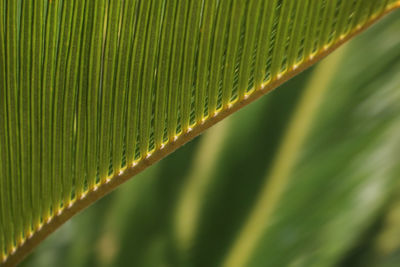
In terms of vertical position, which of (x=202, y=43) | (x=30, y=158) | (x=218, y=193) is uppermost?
(x=202, y=43)

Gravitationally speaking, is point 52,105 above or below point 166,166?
above

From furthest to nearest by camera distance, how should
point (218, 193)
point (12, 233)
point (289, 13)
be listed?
point (218, 193), point (12, 233), point (289, 13)

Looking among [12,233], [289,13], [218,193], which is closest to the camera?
[289,13]

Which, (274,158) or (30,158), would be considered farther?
(274,158)

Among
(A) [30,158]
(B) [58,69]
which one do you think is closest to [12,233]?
(A) [30,158]

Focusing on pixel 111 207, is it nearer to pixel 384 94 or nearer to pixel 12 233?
pixel 12 233

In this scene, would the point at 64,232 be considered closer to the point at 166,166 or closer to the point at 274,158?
the point at 166,166
